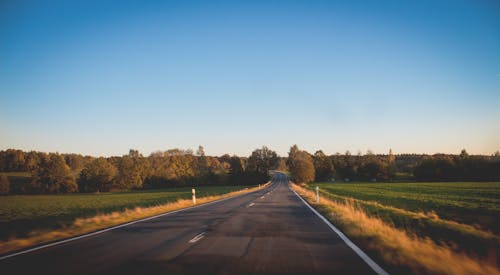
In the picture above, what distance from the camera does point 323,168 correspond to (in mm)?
116688

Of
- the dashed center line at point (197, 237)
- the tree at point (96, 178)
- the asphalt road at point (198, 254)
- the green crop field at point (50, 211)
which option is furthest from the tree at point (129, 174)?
the dashed center line at point (197, 237)

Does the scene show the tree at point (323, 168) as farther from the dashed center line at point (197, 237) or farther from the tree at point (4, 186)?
the dashed center line at point (197, 237)

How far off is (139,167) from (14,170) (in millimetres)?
60951

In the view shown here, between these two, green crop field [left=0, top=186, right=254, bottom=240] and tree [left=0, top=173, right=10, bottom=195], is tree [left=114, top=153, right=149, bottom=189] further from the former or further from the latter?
green crop field [left=0, top=186, right=254, bottom=240]

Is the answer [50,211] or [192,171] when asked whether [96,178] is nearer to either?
[192,171]

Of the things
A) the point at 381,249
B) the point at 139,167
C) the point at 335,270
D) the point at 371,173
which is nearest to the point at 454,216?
the point at 381,249

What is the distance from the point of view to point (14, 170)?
339ft

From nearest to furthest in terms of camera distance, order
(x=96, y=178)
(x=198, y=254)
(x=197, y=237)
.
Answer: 1. (x=198, y=254)
2. (x=197, y=237)
3. (x=96, y=178)

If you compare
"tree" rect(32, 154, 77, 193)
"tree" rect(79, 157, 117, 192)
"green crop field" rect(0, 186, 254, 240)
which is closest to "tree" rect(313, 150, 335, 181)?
"tree" rect(79, 157, 117, 192)

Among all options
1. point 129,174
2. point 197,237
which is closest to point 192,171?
point 129,174

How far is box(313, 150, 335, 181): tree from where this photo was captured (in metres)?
117

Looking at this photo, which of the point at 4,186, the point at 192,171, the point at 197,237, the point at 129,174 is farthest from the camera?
the point at 192,171

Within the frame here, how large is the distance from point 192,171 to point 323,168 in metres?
58.1

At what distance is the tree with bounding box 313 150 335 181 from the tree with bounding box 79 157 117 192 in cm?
8053
